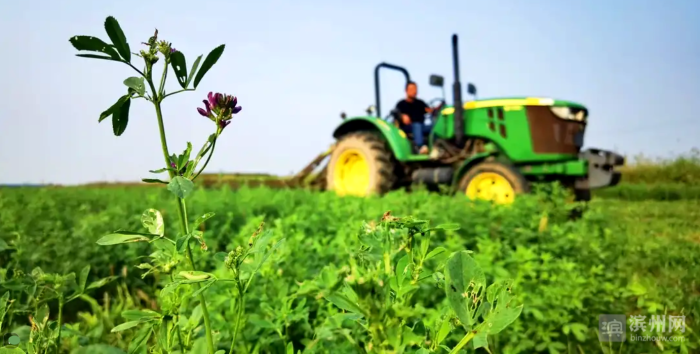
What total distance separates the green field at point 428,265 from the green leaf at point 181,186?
208 millimetres

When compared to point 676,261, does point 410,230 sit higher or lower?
higher

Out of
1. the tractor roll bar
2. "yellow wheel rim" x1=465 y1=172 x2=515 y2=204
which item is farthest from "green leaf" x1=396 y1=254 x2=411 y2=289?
the tractor roll bar

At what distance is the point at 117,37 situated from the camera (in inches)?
24.0

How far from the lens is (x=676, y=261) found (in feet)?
7.91

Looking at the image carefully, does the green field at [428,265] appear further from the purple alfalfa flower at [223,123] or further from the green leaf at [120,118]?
the green leaf at [120,118]

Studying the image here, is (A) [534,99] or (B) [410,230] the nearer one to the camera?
(B) [410,230]

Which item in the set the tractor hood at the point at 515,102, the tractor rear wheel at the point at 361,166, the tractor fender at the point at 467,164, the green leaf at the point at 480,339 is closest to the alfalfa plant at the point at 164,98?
the green leaf at the point at 480,339

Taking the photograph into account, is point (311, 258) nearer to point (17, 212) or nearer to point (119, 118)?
→ point (119, 118)

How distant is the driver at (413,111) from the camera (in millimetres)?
6996

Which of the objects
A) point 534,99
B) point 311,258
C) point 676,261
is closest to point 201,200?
point 311,258

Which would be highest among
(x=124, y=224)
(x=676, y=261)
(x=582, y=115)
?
(x=582, y=115)

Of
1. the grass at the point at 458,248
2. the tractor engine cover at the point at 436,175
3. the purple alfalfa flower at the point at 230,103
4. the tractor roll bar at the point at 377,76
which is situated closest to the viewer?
the purple alfalfa flower at the point at 230,103

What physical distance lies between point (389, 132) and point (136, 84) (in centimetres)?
625

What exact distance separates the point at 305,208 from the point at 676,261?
1953mm
